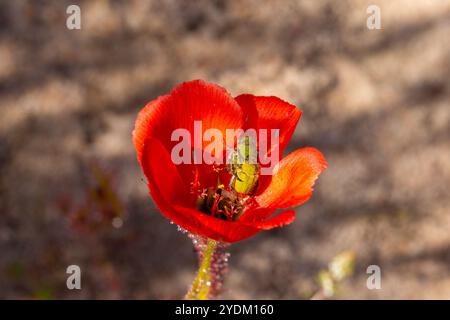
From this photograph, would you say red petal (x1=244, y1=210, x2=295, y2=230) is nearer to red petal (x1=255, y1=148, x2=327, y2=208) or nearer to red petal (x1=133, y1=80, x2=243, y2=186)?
red petal (x1=255, y1=148, x2=327, y2=208)

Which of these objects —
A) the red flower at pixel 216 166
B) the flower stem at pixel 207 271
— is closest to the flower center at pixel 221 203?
the red flower at pixel 216 166

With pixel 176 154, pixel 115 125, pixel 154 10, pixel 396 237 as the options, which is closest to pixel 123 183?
pixel 115 125

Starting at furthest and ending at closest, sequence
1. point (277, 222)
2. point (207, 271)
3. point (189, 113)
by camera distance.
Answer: point (207, 271), point (189, 113), point (277, 222)

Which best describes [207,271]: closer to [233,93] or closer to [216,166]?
[216,166]

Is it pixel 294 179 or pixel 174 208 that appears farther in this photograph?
pixel 294 179

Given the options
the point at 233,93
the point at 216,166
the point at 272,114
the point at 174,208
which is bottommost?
the point at 174,208

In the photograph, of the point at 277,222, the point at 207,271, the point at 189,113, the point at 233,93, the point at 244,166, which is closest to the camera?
the point at 277,222

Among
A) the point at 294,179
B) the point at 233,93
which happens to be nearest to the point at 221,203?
the point at 294,179
